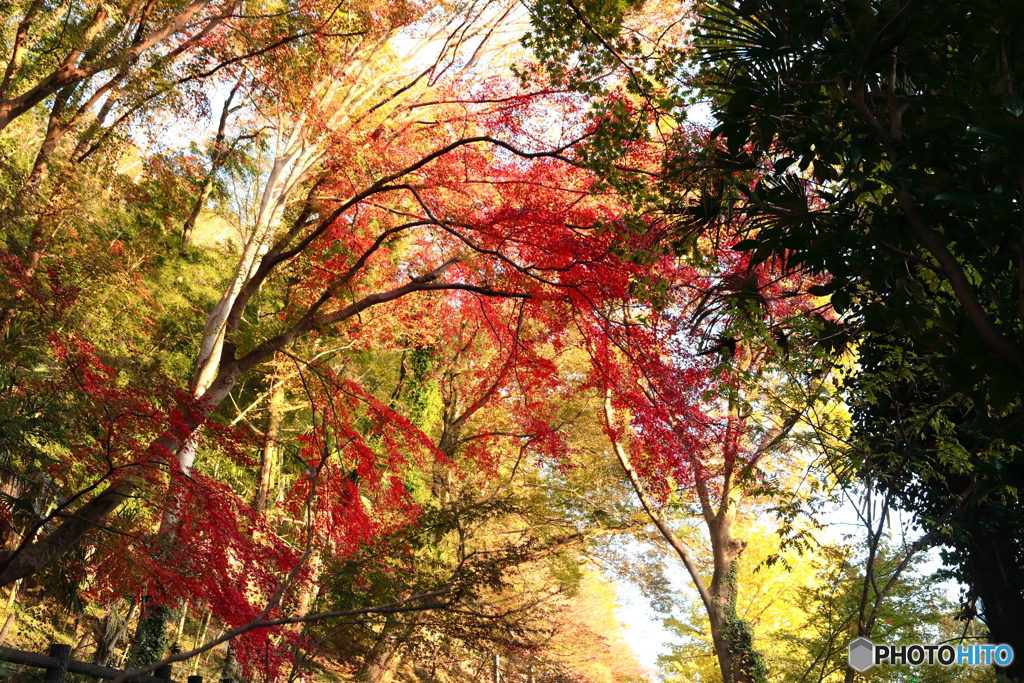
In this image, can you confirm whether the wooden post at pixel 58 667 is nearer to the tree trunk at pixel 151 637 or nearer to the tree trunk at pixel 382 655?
the tree trunk at pixel 151 637

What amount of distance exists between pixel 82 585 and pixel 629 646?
21.0 m

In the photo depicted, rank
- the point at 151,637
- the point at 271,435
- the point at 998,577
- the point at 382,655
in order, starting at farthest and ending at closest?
1. the point at 271,435
2. the point at 382,655
3. the point at 151,637
4. the point at 998,577

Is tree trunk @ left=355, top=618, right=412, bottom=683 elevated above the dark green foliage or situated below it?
below

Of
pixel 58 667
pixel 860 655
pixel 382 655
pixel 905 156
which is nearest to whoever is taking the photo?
pixel 905 156

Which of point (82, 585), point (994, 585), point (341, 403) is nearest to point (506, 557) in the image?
point (341, 403)

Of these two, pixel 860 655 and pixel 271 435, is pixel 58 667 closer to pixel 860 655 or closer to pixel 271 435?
pixel 860 655

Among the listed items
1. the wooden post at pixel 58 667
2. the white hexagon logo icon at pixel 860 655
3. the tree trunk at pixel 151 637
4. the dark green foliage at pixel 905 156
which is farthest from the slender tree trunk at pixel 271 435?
the dark green foliage at pixel 905 156

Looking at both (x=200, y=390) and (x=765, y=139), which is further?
(x=200, y=390)

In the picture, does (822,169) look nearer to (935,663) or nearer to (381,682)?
(935,663)

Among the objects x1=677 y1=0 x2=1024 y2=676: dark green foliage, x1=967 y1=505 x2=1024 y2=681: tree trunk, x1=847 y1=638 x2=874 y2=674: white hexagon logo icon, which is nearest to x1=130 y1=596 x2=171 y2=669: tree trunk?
x1=847 y1=638 x2=874 y2=674: white hexagon logo icon

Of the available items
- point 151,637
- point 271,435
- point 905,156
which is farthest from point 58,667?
point 271,435

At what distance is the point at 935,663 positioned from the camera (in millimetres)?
10102

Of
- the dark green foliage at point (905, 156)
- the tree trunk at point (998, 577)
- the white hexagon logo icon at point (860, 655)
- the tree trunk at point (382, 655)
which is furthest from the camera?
the tree trunk at point (382, 655)

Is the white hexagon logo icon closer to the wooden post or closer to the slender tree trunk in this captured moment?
the wooden post
